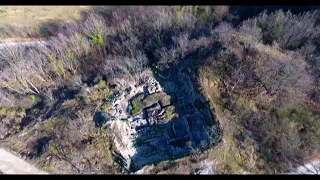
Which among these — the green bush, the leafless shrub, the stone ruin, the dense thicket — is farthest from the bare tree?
the green bush

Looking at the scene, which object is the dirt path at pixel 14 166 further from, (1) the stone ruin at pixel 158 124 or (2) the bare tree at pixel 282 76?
(2) the bare tree at pixel 282 76

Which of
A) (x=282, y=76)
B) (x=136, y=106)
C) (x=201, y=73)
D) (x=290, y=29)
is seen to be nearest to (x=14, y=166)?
(x=136, y=106)

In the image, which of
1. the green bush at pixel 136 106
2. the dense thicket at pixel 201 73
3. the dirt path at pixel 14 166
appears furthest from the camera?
the green bush at pixel 136 106

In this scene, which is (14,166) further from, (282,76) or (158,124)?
(282,76)

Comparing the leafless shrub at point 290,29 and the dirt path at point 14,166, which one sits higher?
the leafless shrub at point 290,29

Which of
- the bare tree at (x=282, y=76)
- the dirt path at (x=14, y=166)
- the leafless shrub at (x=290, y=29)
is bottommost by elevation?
the dirt path at (x=14, y=166)

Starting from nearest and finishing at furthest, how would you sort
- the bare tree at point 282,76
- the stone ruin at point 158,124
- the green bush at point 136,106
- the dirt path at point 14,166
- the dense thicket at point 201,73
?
the dirt path at point 14,166, the dense thicket at point 201,73, the stone ruin at point 158,124, the bare tree at point 282,76, the green bush at point 136,106

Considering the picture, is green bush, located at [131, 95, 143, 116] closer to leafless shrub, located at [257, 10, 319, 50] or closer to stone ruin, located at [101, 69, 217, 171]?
stone ruin, located at [101, 69, 217, 171]

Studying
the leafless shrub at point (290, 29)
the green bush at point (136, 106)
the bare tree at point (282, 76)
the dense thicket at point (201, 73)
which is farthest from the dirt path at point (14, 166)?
the leafless shrub at point (290, 29)

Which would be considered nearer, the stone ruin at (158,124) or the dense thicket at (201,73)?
the dense thicket at (201,73)
